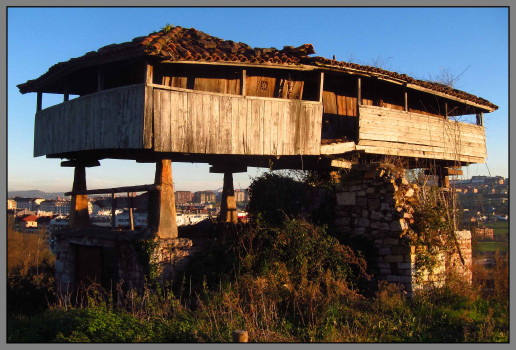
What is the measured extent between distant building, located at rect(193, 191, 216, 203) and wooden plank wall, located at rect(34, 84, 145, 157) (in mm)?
6629

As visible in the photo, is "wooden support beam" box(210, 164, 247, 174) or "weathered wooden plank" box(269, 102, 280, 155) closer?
"weathered wooden plank" box(269, 102, 280, 155)

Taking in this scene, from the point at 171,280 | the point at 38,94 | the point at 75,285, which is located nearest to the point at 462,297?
the point at 171,280

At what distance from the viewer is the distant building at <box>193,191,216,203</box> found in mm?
16545

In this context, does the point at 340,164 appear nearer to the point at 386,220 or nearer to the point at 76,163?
the point at 386,220

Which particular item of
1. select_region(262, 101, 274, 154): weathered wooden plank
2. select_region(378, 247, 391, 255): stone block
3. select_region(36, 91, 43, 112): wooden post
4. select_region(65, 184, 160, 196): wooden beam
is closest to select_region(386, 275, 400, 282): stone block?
select_region(378, 247, 391, 255): stone block

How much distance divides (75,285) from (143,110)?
16.8 ft

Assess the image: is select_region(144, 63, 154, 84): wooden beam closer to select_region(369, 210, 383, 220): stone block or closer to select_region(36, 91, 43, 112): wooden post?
select_region(36, 91, 43, 112): wooden post

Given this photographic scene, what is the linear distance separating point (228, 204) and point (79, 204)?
3799 mm

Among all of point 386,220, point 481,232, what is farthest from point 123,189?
point 481,232

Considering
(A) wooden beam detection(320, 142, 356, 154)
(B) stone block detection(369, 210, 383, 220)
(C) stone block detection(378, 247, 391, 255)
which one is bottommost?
(C) stone block detection(378, 247, 391, 255)

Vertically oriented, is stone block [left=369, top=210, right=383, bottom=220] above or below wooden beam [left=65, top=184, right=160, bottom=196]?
below

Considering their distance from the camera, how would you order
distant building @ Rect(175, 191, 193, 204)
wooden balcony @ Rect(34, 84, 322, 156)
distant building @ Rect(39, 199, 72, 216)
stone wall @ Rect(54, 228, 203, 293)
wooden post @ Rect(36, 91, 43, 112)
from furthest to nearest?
distant building @ Rect(39, 199, 72, 216), distant building @ Rect(175, 191, 193, 204), wooden post @ Rect(36, 91, 43, 112), stone wall @ Rect(54, 228, 203, 293), wooden balcony @ Rect(34, 84, 322, 156)

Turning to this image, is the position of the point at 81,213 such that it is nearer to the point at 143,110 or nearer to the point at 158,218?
the point at 158,218

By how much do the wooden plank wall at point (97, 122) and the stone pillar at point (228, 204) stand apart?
12.7 feet
